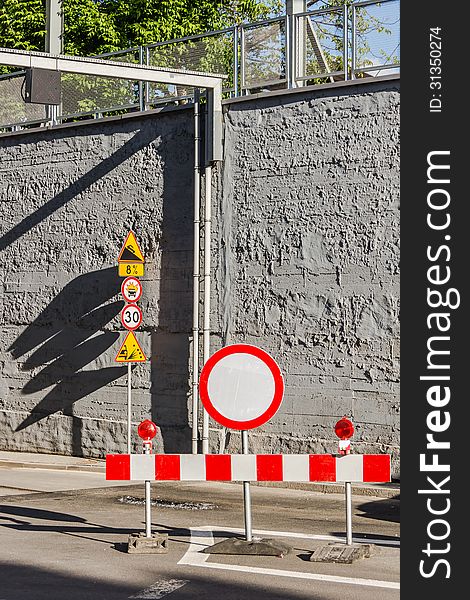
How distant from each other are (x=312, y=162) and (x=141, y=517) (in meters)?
5.90

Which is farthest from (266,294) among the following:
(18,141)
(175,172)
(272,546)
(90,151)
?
(272,546)

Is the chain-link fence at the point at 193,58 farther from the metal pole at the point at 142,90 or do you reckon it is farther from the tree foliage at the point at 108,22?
the tree foliage at the point at 108,22

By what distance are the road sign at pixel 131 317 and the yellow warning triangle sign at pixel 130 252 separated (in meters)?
0.66

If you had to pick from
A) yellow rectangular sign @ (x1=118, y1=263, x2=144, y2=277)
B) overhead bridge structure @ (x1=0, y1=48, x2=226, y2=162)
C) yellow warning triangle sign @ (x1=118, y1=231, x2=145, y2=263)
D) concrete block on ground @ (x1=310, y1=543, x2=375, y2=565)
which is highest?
overhead bridge structure @ (x1=0, y1=48, x2=226, y2=162)

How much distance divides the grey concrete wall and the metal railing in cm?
37

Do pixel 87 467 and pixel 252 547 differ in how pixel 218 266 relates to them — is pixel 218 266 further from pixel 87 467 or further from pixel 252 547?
pixel 252 547

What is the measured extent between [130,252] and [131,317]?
92 centimetres

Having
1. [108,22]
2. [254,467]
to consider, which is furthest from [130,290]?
[108,22]

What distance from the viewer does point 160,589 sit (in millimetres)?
8516

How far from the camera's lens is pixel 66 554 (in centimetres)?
990

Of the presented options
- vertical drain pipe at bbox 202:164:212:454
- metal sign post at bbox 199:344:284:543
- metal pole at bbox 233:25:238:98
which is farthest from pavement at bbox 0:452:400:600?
metal pole at bbox 233:25:238:98

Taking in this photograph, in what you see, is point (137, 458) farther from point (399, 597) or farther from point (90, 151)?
point (90, 151)

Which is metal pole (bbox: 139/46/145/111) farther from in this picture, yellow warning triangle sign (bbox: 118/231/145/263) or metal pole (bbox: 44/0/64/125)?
yellow warning triangle sign (bbox: 118/231/145/263)

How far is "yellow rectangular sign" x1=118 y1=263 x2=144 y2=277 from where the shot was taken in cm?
1720
